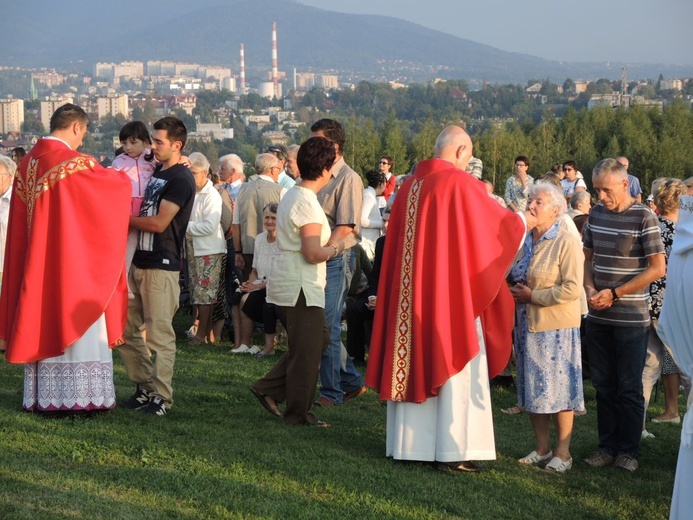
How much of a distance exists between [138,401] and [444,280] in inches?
110

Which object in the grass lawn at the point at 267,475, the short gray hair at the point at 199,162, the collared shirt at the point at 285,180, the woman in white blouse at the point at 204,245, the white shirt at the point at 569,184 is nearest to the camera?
the grass lawn at the point at 267,475

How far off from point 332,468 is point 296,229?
1754 mm

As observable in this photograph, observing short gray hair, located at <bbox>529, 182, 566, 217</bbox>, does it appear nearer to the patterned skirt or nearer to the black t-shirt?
the black t-shirt

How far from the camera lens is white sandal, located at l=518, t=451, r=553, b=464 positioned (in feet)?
22.3

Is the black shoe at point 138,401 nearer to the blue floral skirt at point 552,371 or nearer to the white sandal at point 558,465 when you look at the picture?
the blue floral skirt at point 552,371

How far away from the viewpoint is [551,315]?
656 centimetres

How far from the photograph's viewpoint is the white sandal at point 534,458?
6797mm

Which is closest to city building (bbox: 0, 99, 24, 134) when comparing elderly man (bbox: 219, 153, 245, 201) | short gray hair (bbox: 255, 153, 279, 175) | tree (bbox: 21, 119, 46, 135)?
tree (bbox: 21, 119, 46, 135)

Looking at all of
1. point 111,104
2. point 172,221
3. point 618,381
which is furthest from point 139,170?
point 111,104

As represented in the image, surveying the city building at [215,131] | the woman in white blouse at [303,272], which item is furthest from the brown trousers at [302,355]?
the city building at [215,131]

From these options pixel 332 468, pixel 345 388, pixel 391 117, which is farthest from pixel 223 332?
pixel 391 117

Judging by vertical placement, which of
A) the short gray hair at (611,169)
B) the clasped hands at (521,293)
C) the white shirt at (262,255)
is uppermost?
the short gray hair at (611,169)

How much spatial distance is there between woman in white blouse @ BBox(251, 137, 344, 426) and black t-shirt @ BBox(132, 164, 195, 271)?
75 centimetres

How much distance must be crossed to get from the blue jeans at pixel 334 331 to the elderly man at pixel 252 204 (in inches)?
113
